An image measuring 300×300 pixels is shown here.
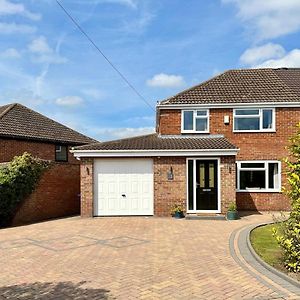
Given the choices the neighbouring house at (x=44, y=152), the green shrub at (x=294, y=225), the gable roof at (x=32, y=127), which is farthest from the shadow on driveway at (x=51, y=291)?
the gable roof at (x=32, y=127)

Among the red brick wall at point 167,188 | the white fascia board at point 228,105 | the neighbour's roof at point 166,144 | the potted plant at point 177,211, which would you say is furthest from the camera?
the white fascia board at point 228,105

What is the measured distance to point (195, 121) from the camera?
20.0 meters

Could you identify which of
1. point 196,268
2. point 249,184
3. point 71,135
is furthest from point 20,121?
point 196,268

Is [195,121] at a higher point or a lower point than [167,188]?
higher

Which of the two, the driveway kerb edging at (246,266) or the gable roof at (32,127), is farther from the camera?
the gable roof at (32,127)

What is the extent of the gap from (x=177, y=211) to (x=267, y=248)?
678 cm

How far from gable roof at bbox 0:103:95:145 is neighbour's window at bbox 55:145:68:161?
0.52 m

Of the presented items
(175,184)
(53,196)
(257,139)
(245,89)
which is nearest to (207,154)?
(175,184)

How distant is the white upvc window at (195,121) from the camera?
19.9m

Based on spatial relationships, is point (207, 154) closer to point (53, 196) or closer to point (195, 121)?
point (195, 121)

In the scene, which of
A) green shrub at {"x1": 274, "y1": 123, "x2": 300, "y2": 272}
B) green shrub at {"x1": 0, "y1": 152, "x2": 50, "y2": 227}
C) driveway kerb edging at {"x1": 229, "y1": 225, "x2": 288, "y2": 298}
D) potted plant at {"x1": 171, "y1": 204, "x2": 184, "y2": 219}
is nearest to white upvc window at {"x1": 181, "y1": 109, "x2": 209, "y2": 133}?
potted plant at {"x1": 171, "y1": 204, "x2": 184, "y2": 219}

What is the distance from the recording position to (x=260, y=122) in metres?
19.6

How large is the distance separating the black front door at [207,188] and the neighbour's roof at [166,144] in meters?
0.91

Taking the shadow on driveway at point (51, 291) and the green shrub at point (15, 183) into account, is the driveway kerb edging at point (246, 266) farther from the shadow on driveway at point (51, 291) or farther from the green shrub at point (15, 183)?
the green shrub at point (15, 183)
